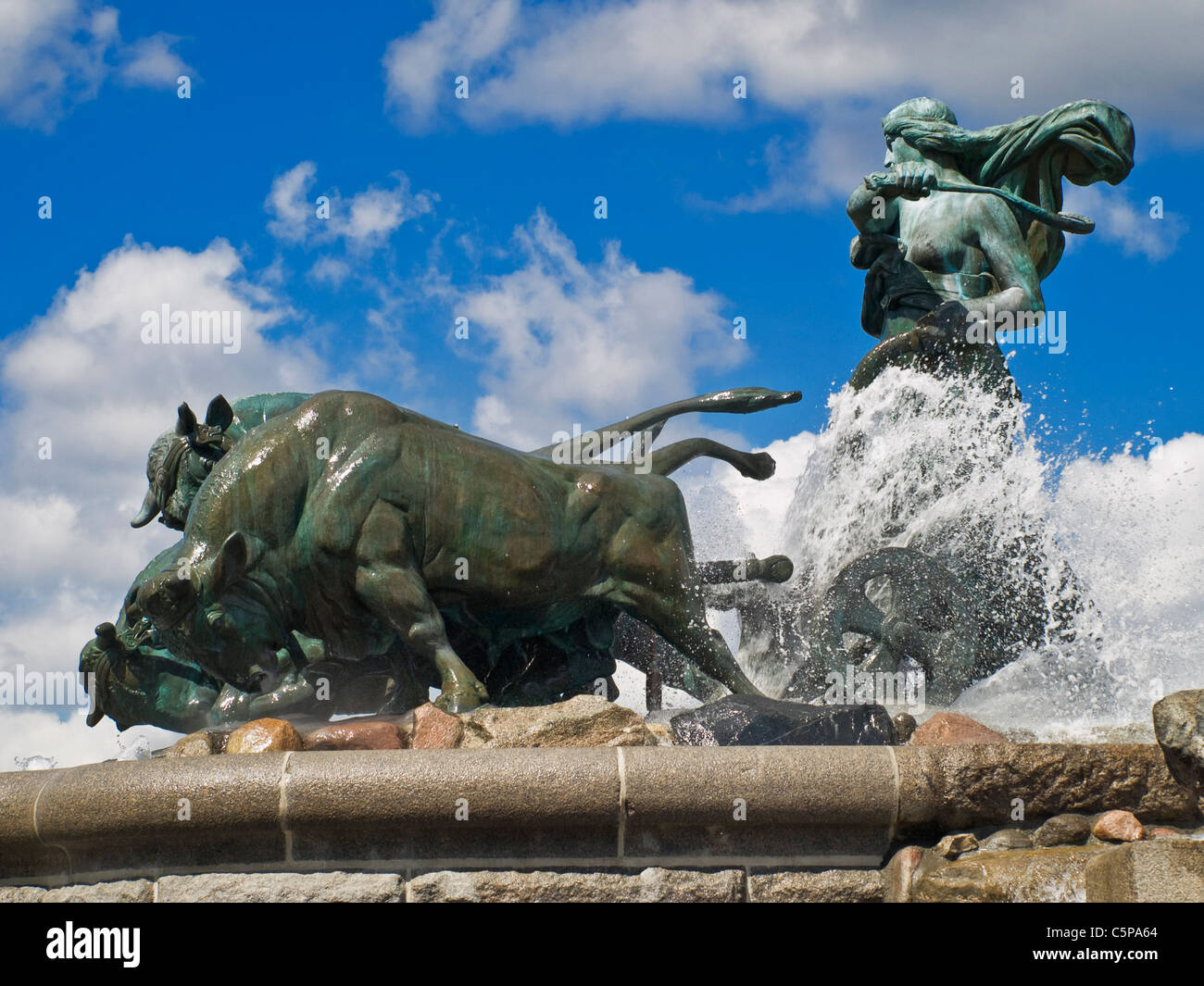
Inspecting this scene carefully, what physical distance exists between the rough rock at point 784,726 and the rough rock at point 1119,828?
102 cm

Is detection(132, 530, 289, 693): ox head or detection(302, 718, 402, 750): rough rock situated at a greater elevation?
detection(132, 530, 289, 693): ox head

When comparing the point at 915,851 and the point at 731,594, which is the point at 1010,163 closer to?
the point at 731,594

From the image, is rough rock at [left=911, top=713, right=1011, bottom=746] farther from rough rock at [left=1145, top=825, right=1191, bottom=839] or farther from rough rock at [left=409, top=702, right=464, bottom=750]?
rough rock at [left=409, top=702, right=464, bottom=750]

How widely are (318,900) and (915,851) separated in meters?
2.02

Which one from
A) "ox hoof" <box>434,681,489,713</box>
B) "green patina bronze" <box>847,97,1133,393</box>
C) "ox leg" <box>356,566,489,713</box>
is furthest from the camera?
"green patina bronze" <box>847,97,1133,393</box>

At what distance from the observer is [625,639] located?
8508 millimetres

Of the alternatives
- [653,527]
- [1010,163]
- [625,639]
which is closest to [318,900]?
[653,527]

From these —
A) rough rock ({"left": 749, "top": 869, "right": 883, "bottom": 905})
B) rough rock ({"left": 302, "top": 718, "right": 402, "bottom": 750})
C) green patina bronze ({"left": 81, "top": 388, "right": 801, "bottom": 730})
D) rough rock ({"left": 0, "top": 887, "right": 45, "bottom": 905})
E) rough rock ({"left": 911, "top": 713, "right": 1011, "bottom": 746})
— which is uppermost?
green patina bronze ({"left": 81, "top": 388, "right": 801, "bottom": 730})

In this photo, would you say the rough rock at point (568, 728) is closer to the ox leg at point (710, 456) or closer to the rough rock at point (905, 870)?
the rough rock at point (905, 870)

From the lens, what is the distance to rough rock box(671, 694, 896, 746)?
5898mm

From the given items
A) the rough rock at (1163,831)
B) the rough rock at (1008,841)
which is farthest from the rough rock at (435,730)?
the rough rock at (1163,831)

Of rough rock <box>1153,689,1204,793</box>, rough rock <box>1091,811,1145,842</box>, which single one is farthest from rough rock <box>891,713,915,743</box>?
rough rock <box>1153,689,1204,793</box>

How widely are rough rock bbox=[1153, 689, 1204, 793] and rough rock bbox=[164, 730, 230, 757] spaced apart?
3476 mm
